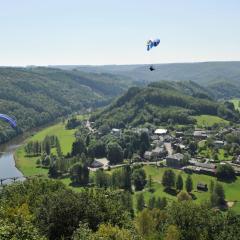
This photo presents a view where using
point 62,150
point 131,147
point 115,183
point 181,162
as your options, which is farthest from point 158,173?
point 62,150

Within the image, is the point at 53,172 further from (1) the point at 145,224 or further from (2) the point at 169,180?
(1) the point at 145,224

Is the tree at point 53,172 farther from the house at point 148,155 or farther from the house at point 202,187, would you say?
the house at point 202,187

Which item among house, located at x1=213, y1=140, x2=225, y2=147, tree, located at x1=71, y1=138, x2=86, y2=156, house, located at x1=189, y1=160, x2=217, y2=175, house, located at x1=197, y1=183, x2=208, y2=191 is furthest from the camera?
house, located at x1=213, y1=140, x2=225, y2=147

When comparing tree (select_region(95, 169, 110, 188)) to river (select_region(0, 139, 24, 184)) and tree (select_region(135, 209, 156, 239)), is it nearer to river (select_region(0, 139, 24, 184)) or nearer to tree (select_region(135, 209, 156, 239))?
river (select_region(0, 139, 24, 184))

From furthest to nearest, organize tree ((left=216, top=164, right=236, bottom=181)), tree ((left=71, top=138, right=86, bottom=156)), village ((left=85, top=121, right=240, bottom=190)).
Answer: tree ((left=71, top=138, right=86, bottom=156)), village ((left=85, top=121, right=240, bottom=190)), tree ((left=216, top=164, right=236, bottom=181))

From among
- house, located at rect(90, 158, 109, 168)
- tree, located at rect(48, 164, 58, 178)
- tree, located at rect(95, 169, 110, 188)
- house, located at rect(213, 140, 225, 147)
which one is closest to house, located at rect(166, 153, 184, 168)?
house, located at rect(90, 158, 109, 168)

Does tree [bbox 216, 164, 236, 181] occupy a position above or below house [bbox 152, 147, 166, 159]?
above

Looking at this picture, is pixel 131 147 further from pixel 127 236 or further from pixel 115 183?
pixel 127 236

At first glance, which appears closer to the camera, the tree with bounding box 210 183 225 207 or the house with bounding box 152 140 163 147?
the tree with bounding box 210 183 225 207

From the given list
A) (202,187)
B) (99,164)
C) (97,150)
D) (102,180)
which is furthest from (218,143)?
(102,180)

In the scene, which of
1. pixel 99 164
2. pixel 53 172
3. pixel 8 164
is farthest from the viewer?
pixel 8 164
